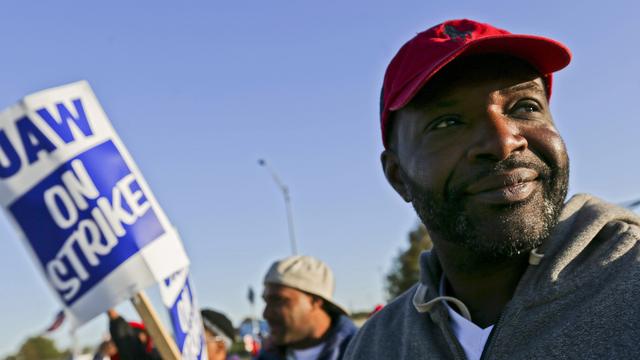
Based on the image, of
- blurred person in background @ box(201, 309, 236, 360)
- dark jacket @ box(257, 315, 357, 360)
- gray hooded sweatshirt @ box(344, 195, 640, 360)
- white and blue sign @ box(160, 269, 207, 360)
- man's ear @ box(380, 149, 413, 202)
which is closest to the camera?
gray hooded sweatshirt @ box(344, 195, 640, 360)

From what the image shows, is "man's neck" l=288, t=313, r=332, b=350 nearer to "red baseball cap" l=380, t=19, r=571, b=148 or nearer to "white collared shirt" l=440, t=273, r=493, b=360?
"white collared shirt" l=440, t=273, r=493, b=360

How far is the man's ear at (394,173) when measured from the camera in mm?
2271

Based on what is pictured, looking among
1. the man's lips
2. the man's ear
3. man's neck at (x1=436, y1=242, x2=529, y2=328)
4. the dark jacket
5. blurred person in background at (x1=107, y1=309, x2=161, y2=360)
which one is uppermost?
the man's ear

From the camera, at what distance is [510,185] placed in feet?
5.82

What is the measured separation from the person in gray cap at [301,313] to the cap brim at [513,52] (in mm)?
3311

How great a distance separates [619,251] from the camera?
1.67m

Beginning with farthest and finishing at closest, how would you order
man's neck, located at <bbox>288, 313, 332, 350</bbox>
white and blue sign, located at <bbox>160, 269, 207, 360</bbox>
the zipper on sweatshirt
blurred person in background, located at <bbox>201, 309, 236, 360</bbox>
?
1. blurred person in background, located at <bbox>201, 309, 236, 360</bbox>
2. man's neck, located at <bbox>288, 313, 332, 350</bbox>
3. white and blue sign, located at <bbox>160, 269, 207, 360</bbox>
4. the zipper on sweatshirt

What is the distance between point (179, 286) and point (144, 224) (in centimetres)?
44

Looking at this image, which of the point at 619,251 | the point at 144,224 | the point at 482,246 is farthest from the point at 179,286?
the point at 619,251

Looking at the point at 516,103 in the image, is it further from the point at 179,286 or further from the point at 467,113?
the point at 179,286

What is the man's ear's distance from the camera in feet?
7.45

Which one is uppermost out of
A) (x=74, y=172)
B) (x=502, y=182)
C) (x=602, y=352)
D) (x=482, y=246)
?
(x=74, y=172)

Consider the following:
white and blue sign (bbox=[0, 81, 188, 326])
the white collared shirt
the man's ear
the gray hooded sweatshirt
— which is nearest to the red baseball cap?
the man's ear

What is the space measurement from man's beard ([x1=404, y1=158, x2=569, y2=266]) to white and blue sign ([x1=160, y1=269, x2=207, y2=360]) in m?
1.88
